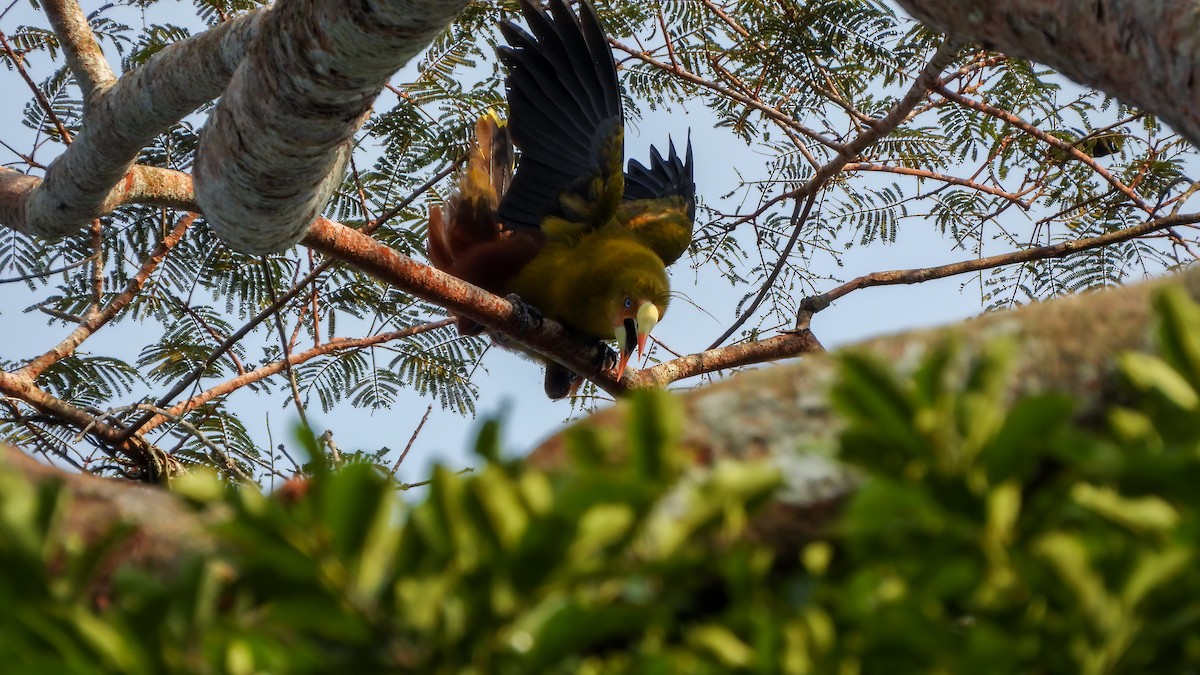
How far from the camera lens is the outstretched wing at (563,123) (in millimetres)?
3961

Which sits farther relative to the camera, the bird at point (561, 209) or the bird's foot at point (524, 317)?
the bird at point (561, 209)

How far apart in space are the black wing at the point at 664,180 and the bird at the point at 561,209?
30 centimetres

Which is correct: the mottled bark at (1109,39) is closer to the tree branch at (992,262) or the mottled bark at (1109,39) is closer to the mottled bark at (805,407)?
the mottled bark at (805,407)

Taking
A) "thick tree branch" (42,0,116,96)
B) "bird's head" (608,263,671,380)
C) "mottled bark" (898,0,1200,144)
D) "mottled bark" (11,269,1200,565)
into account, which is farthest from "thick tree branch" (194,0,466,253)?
"bird's head" (608,263,671,380)

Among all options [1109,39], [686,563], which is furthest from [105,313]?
[686,563]

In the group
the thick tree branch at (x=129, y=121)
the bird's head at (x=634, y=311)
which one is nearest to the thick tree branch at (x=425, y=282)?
the bird's head at (x=634, y=311)

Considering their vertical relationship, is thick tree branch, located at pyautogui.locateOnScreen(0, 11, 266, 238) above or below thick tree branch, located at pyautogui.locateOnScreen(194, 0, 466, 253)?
A: above

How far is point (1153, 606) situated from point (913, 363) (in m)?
0.24

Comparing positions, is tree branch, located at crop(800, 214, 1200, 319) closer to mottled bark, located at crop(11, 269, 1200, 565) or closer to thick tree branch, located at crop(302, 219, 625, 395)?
thick tree branch, located at crop(302, 219, 625, 395)

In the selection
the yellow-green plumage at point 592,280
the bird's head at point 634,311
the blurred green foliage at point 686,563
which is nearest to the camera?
the blurred green foliage at point 686,563

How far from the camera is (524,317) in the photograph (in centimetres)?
354

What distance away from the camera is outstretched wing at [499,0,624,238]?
396 centimetres

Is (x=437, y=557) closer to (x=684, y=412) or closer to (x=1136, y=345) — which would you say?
(x=684, y=412)

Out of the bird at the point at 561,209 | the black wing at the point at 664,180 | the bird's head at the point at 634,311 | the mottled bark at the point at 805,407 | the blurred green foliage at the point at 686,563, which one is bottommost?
the blurred green foliage at the point at 686,563
